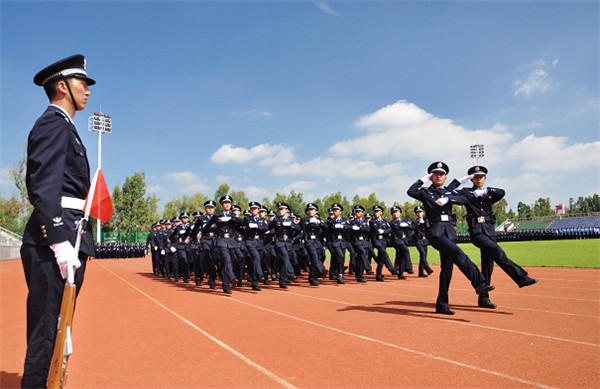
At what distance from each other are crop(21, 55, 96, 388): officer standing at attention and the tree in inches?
2834

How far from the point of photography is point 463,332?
5.48m

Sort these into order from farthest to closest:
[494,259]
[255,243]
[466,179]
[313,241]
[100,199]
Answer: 1. [313,241]
2. [255,243]
3. [466,179]
4. [494,259]
5. [100,199]

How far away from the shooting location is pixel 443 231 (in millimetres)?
7070

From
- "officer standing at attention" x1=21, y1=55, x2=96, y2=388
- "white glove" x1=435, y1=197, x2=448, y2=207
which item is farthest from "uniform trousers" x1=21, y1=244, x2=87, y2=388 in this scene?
"white glove" x1=435, y1=197, x2=448, y2=207

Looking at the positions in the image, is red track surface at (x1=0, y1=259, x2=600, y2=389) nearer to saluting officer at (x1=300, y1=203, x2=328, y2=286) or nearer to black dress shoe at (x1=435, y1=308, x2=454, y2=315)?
black dress shoe at (x1=435, y1=308, x2=454, y2=315)

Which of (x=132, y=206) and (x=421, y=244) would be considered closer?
(x=421, y=244)

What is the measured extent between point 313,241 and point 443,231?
6.09 m

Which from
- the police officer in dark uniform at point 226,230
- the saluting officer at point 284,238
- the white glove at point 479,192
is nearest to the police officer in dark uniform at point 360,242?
the saluting officer at point 284,238

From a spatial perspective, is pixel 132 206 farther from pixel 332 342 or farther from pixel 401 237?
pixel 332 342

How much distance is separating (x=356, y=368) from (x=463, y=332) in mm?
2140

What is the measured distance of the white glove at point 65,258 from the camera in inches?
104

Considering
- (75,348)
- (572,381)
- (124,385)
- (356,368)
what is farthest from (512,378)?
(75,348)

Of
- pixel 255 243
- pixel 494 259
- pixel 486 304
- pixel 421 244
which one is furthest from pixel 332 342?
pixel 421 244

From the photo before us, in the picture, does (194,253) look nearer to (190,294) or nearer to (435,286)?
(190,294)
